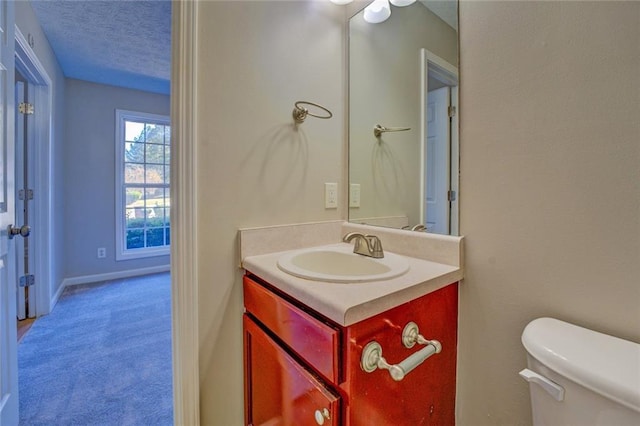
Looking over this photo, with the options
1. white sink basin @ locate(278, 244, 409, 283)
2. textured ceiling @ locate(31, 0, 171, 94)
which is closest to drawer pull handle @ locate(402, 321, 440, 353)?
white sink basin @ locate(278, 244, 409, 283)

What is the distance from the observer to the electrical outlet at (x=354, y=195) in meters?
1.40

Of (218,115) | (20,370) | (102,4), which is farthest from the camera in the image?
(102,4)

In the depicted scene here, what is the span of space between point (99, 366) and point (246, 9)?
210cm

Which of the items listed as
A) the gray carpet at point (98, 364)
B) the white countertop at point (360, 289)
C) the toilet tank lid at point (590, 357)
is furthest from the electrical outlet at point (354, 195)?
the gray carpet at point (98, 364)

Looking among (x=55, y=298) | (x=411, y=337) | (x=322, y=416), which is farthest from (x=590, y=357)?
(x=55, y=298)

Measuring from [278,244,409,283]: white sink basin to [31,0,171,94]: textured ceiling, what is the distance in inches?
81.2

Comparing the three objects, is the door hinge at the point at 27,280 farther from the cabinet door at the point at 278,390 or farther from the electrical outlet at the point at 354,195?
the electrical outlet at the point at 354,195

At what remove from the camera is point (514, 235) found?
2.71 feet

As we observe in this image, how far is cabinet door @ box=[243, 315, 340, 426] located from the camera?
69cm

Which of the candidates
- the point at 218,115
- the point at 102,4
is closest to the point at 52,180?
the point at 102,4

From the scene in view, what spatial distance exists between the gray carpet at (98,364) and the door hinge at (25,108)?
1671 millimetres

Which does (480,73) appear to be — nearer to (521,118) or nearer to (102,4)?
(521,118)

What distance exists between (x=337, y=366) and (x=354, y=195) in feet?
2.88

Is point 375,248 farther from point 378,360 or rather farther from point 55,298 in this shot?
point 55,298
